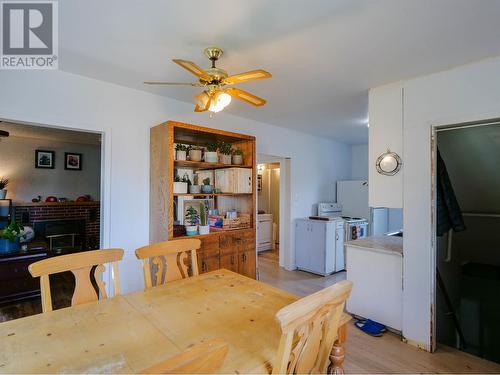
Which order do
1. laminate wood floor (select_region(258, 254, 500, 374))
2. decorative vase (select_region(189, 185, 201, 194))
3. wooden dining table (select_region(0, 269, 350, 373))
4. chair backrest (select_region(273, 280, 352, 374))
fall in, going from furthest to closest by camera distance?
decorative vase (select_region(189, 185, 201, 194)), laminate wood floor (select_region(258, 254, 500, 374)), wooden dining table (select_region(0, 269, 350, 373)), chair backrest (select_region(273, 280, 352, 374))

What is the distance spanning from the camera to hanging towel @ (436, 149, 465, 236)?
2.45m

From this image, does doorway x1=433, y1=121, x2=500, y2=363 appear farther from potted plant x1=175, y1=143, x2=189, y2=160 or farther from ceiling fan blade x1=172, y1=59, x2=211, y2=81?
potted plant x1=175, y1=143, x2=189, y2=160

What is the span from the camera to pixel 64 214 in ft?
17.7

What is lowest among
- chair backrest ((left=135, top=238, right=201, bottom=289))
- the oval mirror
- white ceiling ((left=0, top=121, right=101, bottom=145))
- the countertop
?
the countertop

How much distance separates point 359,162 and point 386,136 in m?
3.35

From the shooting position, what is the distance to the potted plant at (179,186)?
272 centimetres

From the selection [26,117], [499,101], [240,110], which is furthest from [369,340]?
[26,117]

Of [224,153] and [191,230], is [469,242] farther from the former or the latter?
[191,230]

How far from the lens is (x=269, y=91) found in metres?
2.78

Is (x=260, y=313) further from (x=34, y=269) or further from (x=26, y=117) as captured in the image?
(x=26, y=117)

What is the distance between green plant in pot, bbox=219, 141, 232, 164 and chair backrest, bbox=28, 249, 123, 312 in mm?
1682

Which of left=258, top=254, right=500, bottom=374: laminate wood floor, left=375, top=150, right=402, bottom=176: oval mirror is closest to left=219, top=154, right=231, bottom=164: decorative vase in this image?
left=375, top=150, right=402, bottom=176: oval mirror

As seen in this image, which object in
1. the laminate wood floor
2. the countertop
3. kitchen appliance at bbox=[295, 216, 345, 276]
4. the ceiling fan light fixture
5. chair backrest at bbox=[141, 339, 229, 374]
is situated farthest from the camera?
kitchen appliance at bbox=[295, 216, 345, 276]

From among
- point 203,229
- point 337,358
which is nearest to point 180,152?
point 203,229
